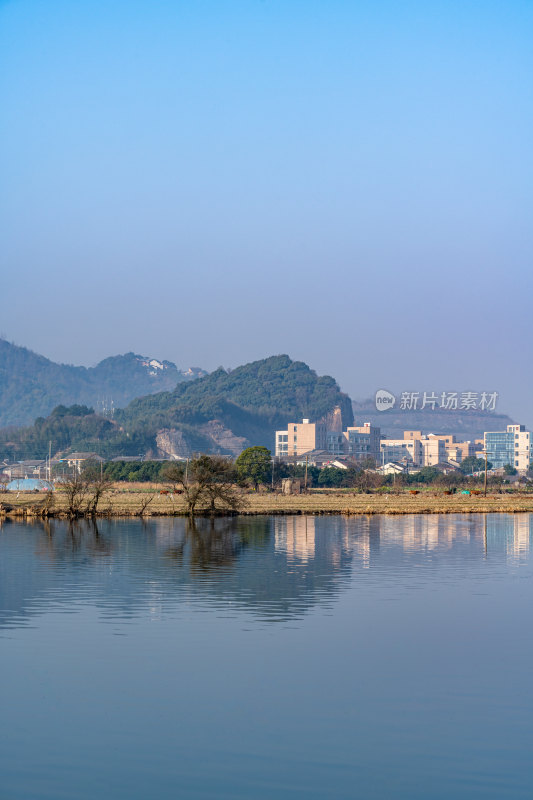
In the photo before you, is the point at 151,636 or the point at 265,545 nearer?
the point at 151,636

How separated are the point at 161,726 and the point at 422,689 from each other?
4.38 m

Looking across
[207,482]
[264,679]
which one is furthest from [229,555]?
[207,482]

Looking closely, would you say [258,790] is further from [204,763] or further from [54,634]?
[54,634]

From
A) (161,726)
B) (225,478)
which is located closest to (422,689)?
(161,726)

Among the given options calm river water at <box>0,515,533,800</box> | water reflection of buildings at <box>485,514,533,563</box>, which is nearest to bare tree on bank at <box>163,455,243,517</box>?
water reflection of buildings at <box>485,514,533,563</box>

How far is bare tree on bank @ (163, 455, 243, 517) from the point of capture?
2073 inches

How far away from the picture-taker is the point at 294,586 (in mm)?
25312

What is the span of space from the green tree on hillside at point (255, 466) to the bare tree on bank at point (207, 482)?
167ft

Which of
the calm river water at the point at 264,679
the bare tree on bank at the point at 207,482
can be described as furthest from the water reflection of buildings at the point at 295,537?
the bare tree on bank at the point at 207,482

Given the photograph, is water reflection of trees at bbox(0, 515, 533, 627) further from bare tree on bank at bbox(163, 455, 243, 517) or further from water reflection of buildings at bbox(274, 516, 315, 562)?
bare tree on bank at bbox(163, 455, 243, 517)

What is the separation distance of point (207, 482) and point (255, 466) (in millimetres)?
56250

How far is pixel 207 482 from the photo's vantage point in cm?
5325

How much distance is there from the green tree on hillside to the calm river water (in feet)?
254

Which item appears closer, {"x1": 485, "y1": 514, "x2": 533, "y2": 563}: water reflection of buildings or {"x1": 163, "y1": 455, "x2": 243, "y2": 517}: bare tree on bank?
{"x1": 485, "y1": 514, "x2": 533, "y2": 563}: water reflection of buildings
